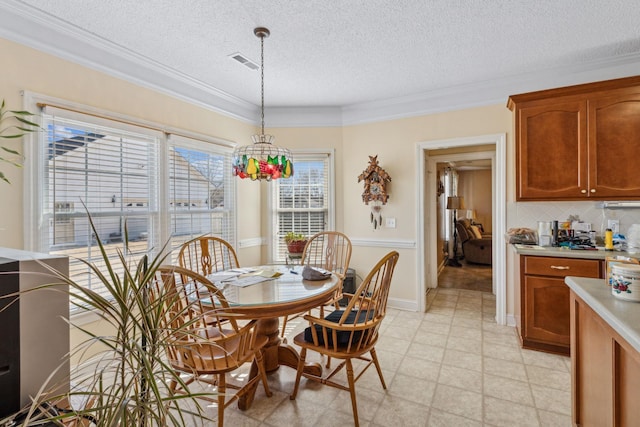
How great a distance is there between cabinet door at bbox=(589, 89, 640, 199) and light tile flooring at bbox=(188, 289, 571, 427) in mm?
1579

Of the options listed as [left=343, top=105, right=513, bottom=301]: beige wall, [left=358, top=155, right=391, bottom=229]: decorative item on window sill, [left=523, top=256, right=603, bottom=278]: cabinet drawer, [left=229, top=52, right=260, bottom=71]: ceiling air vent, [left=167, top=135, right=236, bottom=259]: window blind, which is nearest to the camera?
[left=523, top=256, right=603, bottom=278]: cabinet drawer

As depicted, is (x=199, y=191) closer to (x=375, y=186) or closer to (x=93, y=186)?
(x=93, y=186)

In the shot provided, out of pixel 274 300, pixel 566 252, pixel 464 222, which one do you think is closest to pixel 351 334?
pixel 274 300

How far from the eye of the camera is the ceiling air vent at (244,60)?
2922mm

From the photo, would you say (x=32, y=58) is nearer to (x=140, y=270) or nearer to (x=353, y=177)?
(x=140, y=270)

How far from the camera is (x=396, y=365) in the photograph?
8.78 feet

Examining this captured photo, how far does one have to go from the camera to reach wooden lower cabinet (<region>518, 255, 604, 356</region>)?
2.77 m

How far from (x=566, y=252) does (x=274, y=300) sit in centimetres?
257

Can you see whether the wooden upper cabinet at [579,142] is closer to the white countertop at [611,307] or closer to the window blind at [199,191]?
the white countertop at [611,307]

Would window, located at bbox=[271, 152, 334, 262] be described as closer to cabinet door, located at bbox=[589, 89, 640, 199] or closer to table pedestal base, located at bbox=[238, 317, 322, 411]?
table pedestal base, located at bbox=[238, 317, 322, 411]

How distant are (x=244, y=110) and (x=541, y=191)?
11.8 ft

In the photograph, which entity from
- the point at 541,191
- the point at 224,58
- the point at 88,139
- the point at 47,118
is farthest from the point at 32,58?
the point at 541,191

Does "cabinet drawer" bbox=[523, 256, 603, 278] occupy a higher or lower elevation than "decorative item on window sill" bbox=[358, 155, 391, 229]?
lower

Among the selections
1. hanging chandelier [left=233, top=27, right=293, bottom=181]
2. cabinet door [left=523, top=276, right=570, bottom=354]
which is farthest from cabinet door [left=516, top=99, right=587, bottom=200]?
hanging chandelier [left=233, top=27, right=293, bottom=181]
